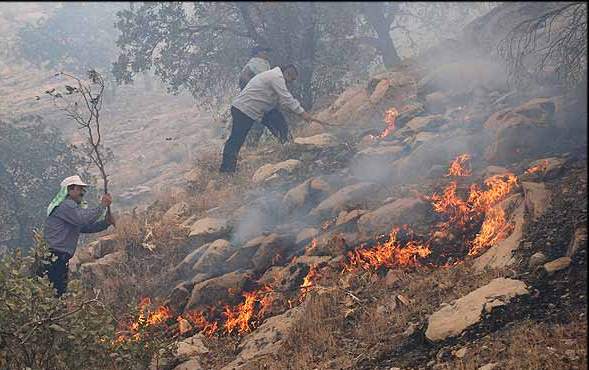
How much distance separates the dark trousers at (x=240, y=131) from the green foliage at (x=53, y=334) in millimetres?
4301

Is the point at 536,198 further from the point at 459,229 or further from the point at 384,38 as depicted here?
the point at 384,38

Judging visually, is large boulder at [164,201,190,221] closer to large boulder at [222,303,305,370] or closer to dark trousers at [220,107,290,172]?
dark trousers at [220,107,290,172]

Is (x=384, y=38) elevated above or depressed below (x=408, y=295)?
above

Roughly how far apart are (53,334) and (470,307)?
11.2 ft

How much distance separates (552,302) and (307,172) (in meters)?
4.97

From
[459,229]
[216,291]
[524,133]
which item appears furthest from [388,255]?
[524,133]

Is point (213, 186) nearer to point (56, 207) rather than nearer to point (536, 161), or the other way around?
point (56, 207)

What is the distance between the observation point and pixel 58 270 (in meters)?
5.86

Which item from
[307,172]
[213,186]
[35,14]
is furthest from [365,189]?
[35,14]

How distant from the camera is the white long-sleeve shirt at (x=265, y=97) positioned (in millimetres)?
8141

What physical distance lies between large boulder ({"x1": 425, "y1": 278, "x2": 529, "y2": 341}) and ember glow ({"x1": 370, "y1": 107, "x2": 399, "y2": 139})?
194 inches

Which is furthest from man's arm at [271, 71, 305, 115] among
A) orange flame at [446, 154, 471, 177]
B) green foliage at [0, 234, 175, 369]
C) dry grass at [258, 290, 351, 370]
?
green foliage at [0, 234, 175, 369]

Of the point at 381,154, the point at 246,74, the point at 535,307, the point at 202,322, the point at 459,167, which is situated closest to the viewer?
the point at 535,307

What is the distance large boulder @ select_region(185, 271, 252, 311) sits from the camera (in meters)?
5.63
